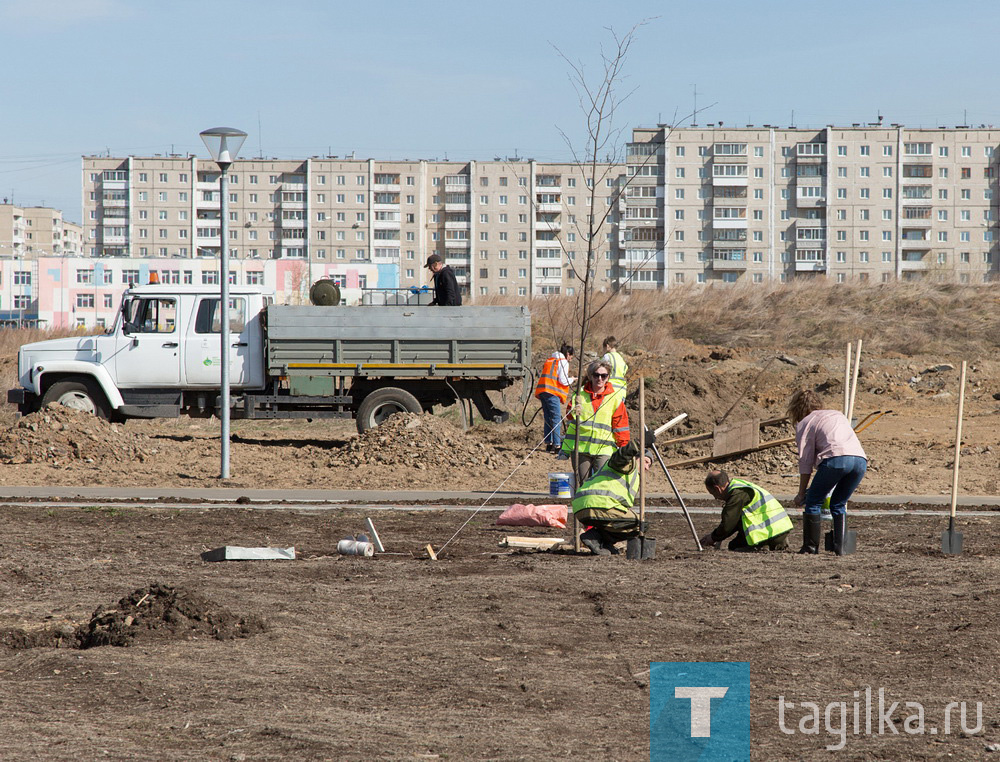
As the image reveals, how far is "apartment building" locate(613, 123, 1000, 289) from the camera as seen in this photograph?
334 ft

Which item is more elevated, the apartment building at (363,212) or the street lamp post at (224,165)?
the apartment building at (363,212)

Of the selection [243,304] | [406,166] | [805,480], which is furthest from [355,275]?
Result: [805,480]

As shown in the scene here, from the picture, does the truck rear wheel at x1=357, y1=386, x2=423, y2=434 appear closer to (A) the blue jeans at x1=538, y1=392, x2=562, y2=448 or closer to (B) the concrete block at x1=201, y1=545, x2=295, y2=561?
(A) the blue jeans at x1=538, y1=392, x2=562, y2=448

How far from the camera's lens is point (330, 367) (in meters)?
17.2

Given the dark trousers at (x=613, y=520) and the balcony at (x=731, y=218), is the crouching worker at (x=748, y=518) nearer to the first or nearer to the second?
the dark trousers at (x=613, y=520)

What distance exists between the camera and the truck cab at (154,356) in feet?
57.2

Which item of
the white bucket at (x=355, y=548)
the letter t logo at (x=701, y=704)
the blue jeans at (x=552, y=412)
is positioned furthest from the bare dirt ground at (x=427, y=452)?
the letter t logo at (x=701, y=704)

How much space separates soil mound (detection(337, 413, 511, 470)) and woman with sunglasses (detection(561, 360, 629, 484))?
4.83 metres

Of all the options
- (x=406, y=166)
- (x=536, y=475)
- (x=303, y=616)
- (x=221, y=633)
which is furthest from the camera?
(x=406, y=166)

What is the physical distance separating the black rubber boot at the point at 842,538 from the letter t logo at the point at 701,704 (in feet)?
13.8

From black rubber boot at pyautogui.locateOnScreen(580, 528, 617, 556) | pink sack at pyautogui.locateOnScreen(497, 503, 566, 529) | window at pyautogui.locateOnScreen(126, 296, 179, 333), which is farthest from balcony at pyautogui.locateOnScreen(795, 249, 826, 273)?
black rubber boot at pyautogui.locateOnScreen(580, 528, 617, 556)

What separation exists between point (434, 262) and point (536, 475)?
12.3 feet

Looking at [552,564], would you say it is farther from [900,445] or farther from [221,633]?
[900,445]

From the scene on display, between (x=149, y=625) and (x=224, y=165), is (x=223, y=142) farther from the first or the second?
(x=149, y=625)
